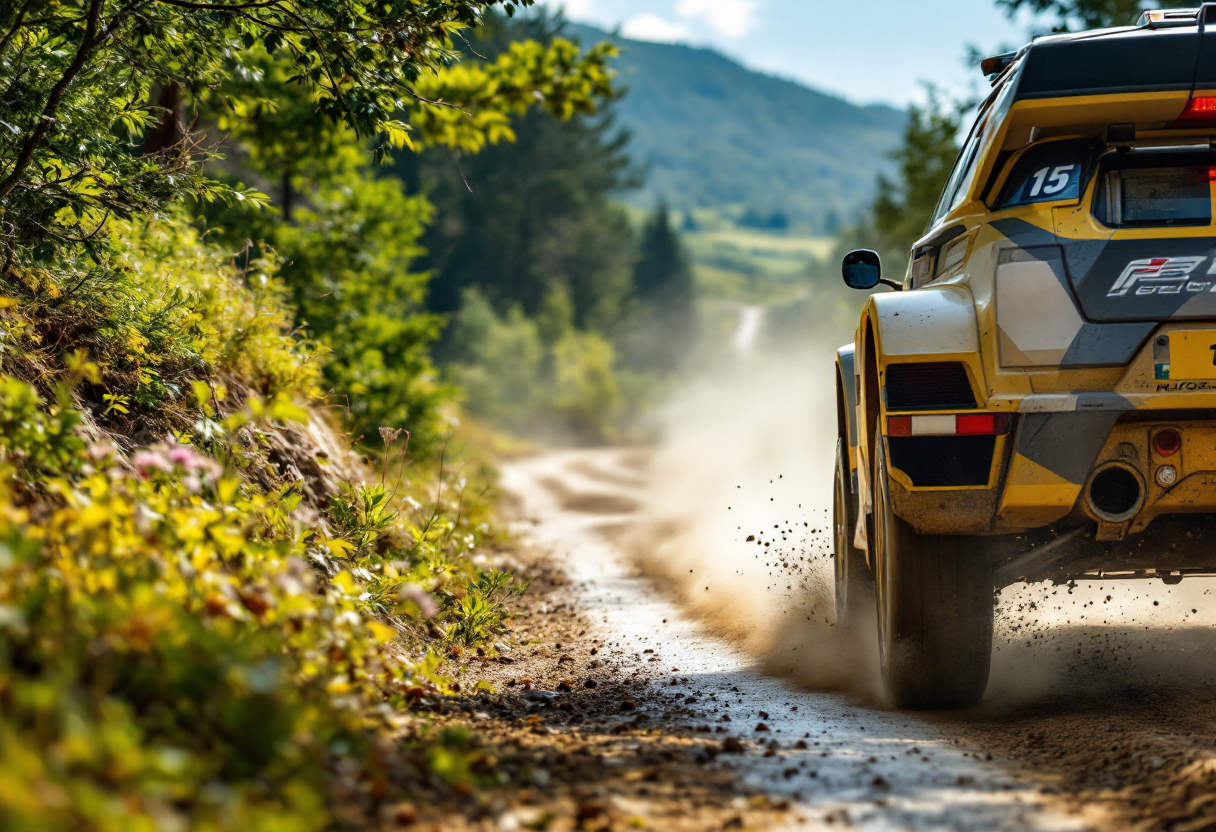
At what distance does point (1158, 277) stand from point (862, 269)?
2141mm

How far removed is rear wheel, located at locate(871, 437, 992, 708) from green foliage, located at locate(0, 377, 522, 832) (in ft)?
6.89

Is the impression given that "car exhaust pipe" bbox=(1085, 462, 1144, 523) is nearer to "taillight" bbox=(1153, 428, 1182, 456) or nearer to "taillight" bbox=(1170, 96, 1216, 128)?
"taillight" bbox=(1153, 428, 1182, 456)

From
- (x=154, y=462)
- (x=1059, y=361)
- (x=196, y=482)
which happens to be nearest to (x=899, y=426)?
(x=1059, y=361)

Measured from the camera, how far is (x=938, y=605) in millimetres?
4773

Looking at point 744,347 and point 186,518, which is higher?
point 186,518

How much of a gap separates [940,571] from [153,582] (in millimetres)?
3237

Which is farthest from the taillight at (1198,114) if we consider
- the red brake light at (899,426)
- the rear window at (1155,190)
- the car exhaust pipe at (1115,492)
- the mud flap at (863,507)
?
the mud flap at (863,507)

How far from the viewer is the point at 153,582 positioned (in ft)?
10.4

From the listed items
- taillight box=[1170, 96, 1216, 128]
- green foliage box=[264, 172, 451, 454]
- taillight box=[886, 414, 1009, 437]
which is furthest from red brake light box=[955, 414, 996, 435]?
green foliage box=[264, 172, 451, 454]

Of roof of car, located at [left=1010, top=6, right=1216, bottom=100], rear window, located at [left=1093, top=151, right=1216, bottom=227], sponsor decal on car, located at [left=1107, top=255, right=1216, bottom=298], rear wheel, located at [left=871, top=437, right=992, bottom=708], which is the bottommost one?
rear wheel, located at [left=871, top=437, right=992, bottom=708]

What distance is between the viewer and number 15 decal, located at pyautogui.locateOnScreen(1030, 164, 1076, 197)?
15.4ft

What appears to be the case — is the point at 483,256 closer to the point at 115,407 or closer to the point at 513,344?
the point at 513,344

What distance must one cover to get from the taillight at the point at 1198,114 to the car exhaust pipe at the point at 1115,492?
5.36ft

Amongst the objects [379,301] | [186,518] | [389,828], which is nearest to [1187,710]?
[389,828]
